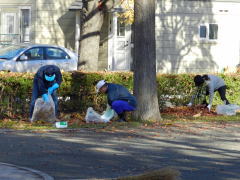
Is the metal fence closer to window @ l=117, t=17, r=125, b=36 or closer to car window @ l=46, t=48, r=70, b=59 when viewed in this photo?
window @ l=117, t=17, r=125, b=36

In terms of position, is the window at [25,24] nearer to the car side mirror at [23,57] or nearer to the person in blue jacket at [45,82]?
the car side mirror at [23,57]

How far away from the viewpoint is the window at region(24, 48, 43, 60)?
73.7 ft

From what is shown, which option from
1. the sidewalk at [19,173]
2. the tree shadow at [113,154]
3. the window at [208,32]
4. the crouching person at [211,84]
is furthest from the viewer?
the window at [208,32]

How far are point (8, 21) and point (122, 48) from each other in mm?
5430

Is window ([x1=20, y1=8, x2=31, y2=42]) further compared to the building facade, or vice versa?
window ([x1=20, y1=8, x2=31, y2=42])

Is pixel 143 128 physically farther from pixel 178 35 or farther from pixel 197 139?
pixel 178 35

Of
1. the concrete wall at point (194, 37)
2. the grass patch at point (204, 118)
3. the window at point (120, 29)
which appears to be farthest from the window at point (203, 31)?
the grass patch at point (204, 118)

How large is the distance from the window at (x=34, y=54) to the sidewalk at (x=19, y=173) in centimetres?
1275

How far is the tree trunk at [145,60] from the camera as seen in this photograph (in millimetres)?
15617

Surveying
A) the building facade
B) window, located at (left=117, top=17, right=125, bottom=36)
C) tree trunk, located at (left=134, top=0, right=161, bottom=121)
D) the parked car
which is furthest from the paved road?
window, located at (left=117, top=17, right=125, bottom=36)

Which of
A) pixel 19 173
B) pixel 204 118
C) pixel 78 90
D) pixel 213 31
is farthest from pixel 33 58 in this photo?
pixel 19 173

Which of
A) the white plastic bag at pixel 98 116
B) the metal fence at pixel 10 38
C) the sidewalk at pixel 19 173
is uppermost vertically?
the metal fence at pixel 10 38

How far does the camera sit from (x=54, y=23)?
96.8 feet

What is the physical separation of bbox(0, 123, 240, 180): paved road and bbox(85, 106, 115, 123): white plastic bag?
3.49 ft
